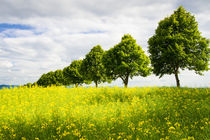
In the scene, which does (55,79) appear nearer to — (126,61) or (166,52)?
(126,61)

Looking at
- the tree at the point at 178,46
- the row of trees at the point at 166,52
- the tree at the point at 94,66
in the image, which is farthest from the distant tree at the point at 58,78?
the tree at the point at 178,46

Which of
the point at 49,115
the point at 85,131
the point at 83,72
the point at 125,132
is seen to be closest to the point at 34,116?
the point at 49,115

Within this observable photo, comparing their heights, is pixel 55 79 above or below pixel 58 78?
below

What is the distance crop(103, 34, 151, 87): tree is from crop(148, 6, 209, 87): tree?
10.9 feet

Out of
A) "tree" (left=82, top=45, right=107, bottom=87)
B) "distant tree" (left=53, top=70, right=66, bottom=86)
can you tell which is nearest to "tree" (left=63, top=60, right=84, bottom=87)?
"tree" (left=82, top=45, right=107, bottom=87)

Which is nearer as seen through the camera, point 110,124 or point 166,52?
point 110,124

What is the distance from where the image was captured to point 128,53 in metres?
30.8

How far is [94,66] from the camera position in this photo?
3872 centimetres

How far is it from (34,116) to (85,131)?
3.47 meters

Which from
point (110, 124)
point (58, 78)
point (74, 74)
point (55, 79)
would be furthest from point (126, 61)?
point (55, 79)

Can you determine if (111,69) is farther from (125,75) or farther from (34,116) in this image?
(34,116)

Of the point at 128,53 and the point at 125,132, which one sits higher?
the point at 128,53

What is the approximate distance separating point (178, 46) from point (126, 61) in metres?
9.27

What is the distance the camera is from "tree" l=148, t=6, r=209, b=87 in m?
24.4
